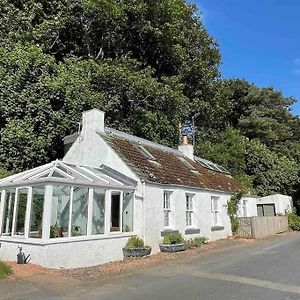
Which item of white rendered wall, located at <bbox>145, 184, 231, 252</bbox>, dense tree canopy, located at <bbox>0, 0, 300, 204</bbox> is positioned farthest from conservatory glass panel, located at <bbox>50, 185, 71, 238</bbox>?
dense tree canopy, located at <bbox>0, 0, 300, 204</bbox>

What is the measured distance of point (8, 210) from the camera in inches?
551

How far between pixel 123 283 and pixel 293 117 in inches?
1903

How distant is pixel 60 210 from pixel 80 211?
0.83 metres

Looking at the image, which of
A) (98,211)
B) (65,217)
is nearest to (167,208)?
(98,211)

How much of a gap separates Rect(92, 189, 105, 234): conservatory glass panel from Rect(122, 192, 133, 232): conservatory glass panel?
1.41 m

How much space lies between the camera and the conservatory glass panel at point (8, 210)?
45.0 feet

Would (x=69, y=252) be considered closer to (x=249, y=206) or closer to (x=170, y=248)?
(x=170, y=248)

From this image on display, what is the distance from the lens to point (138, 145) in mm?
19688

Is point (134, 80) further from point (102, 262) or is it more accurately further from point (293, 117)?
point (293, 117)

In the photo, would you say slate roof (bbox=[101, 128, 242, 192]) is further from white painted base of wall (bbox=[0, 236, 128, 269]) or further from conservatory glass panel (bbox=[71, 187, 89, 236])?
white painted base of wall (bbox=[0, 236, 128, 269])

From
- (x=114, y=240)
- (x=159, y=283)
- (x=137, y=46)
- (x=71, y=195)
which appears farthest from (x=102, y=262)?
(x=137, y=46)

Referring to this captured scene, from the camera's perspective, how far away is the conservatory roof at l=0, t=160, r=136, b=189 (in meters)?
12.4

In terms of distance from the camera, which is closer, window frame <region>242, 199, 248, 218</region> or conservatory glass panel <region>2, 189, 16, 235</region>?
conservatory glass panel <region>2, 189, 16, 235</region>

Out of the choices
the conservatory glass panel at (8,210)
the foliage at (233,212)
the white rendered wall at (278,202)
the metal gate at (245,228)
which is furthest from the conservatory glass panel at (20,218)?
the white rendered wall at (278,202)
